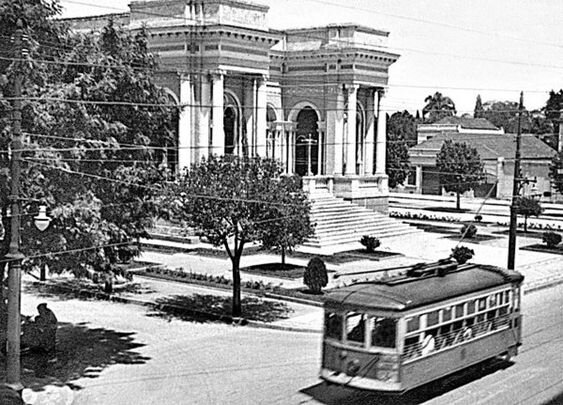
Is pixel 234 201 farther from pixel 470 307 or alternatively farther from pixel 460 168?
pixel 460 168

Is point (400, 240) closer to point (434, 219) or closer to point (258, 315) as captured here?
point (434, 219)

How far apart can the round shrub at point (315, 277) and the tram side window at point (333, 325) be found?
1169cm

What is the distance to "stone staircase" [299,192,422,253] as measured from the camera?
39.5 metres

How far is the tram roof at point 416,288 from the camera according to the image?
51.7ft

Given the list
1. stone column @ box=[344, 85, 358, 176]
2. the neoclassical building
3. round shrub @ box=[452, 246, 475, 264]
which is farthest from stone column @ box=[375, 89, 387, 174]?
round shrub @ box=[452, 246, 475, 264]

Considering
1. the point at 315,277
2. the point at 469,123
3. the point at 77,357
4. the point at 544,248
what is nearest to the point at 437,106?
the point at 469,123

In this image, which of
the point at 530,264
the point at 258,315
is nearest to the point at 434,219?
the point at 530,264

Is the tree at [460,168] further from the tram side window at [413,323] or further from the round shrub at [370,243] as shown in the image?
the tram side window at [413,323]

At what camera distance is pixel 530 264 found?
120 ft

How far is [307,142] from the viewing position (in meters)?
49.9

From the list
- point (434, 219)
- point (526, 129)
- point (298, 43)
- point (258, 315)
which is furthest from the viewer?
point (526, 129)

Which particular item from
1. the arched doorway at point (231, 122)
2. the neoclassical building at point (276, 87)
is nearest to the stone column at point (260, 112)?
the neoclassical building at point (276, 87)

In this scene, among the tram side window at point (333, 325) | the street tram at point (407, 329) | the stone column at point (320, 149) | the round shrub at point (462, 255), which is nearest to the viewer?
the street tram at point (407, 329)

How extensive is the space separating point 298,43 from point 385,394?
118 feet
